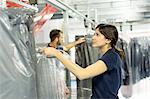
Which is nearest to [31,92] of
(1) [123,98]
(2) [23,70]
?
(2) [23,70]

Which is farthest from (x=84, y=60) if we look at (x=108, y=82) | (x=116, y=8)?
(x=116, y=8)

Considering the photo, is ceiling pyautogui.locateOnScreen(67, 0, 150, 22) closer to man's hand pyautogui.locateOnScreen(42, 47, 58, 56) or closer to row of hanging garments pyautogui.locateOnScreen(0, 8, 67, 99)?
man's hand pyautogui.locateOnScreen(42, 47, 58, 56)

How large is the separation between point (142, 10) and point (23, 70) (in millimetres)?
5915

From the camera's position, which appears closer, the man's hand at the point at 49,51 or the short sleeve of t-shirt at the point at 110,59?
the man's hand at the point at 49,51

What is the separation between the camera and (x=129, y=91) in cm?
541

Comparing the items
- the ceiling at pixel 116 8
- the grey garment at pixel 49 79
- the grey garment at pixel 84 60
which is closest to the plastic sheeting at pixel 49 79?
the grey garment at pixel 49 79

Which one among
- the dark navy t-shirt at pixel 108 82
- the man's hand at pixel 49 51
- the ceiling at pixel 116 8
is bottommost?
the dark navy t-shirt at pixel 108 82

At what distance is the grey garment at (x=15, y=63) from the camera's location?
1.28 metres

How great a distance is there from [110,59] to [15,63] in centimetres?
90

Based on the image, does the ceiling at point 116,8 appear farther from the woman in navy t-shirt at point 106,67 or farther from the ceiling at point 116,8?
the woman in navy t-shirt at point 106,67

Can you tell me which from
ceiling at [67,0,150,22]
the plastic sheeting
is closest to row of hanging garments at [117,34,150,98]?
ceiling at [67,0,150,22]

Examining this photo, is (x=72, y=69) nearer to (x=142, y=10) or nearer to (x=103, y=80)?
(x=103, y=80)

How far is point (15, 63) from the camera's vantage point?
1.37m

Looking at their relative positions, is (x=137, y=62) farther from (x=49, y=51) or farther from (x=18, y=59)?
(x=18, y=59)
